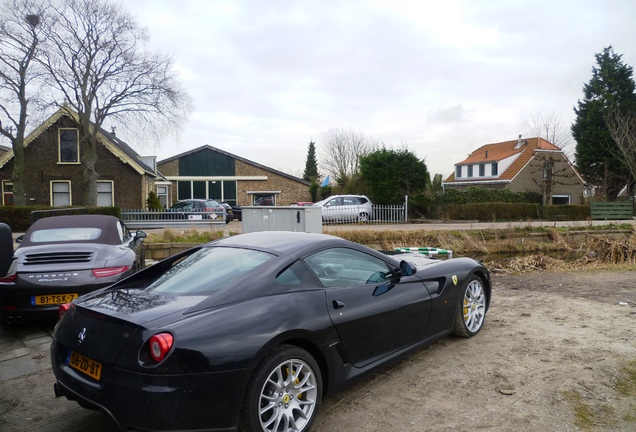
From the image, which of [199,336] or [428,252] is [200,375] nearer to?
[199,336]

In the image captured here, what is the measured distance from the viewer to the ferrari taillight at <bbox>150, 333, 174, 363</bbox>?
→ 245 cm

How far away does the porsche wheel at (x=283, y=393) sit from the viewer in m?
2.65

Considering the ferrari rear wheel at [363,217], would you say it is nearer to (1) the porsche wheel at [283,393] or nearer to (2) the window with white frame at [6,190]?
(1) the porsche wheel at [283,393]

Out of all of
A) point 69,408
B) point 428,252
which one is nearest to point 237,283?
point 69,408

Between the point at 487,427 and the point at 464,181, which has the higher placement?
the point at 464,181

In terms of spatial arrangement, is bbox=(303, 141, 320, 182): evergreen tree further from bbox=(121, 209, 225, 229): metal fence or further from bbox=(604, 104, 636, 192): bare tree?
bbox=(121, 209, 225, 229): metal fence

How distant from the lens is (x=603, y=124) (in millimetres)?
39938

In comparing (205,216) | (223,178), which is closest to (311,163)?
(223,178)

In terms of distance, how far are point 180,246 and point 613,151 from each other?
39.8 m

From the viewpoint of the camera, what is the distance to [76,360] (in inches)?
Answer: 113

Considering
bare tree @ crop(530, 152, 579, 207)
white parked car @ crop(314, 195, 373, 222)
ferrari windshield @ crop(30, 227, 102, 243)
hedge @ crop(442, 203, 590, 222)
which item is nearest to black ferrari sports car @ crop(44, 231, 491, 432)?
ferrari windshield @ crop(30, 227, 102, 243)

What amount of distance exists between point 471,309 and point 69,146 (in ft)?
96.0

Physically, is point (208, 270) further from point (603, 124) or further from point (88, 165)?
point (603, 124)

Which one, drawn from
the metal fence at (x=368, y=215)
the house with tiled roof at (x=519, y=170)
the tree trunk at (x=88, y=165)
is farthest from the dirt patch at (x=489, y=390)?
the house with tiled roof at (x=519, y=170)
